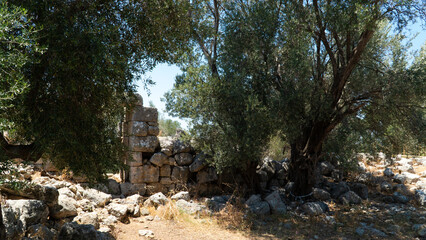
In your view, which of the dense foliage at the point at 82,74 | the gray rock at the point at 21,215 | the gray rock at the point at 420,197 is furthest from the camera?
the gray rock at the point at 420,197

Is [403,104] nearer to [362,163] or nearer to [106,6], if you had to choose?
[362,163]

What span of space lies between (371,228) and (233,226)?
12.5 ft

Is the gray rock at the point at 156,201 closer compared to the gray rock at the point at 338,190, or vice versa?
the gray rock at the point at 156,201

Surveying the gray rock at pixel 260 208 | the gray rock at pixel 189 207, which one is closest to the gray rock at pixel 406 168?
the gray rock at pixel 260 208

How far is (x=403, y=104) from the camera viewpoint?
1059 centimetres

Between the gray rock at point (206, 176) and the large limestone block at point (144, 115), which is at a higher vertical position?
the large limestone block at point (144, 115)

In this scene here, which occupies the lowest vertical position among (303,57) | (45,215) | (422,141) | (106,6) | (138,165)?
(45,215)

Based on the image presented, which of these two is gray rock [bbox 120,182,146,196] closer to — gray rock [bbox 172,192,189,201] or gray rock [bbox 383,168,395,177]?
gray rock [bbox 172,192,189,201]

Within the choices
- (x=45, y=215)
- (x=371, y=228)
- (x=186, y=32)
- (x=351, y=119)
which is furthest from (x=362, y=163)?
(x=45, y=215)

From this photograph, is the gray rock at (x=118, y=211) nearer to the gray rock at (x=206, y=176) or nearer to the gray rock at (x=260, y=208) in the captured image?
the gray rock at (x=260, y=208)

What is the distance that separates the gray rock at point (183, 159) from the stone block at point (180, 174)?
0.61ft

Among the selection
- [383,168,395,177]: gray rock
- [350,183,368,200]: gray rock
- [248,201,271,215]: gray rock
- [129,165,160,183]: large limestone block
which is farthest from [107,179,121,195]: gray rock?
[383,168,395,177]: gray rock

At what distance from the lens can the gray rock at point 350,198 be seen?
1151 cm

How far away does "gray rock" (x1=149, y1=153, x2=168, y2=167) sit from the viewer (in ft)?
39.9
